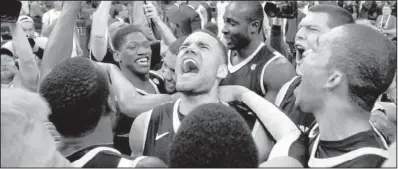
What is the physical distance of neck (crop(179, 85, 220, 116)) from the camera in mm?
3188

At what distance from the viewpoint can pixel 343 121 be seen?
7.52ft

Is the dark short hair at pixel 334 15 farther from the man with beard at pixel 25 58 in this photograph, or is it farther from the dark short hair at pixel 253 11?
the man with beard at pixel 25 58

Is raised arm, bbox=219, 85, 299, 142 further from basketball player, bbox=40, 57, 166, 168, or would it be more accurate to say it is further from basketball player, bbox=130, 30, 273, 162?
basketball player, bbox=40, 57, 166, 168

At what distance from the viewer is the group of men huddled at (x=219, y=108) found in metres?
1.69

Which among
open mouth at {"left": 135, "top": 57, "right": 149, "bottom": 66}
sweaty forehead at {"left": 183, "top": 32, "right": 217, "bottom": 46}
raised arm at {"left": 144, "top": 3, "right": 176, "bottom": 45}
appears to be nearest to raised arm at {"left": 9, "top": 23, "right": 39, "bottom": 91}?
sweaty forehead at {"left": 183, "top": 32, "right": 217, "bottom": 46}

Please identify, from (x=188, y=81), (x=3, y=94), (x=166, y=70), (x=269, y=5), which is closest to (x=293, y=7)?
(x=269, y=5)

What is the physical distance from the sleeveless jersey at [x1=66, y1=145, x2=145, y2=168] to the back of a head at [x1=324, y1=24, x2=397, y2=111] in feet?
3.14

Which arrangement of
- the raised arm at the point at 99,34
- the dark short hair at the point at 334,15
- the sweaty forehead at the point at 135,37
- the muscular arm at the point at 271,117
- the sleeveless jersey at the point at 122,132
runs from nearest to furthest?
1. the muscular arm at the point at 271,117
2. the dark short hair at the point at 334,15
3. the sleeveless jersey at the point at 122,132
4. the sweaty forehead at the point at 135,37
5. the raised arm at the point at 99,34

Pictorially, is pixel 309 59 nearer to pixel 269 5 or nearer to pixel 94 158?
pixel 94 158

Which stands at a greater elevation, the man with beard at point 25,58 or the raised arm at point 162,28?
the man with beard at point 25,58

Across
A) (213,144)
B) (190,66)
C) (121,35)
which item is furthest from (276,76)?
(213,144)

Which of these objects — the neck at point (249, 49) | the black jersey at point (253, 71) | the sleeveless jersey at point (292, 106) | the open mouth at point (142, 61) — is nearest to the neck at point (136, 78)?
the open mouth at point (142, 61)

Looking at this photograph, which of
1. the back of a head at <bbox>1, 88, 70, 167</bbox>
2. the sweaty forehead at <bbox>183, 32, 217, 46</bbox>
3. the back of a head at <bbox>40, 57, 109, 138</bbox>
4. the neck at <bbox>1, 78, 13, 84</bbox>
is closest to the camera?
the back of a head at <bbox>1, 88, 70, 167</bbox>

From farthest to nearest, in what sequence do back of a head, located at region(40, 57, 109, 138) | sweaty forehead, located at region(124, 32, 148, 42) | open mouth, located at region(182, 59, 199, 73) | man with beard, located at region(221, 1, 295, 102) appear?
sweaty forehead, located at region(124, 32, 148, 42) → man with beard, located at region(221, 1, 295, 102) → open mouth, located at region(182, 59, 199, 73) → back of a head, located at region(40, 57, 109, 138)
